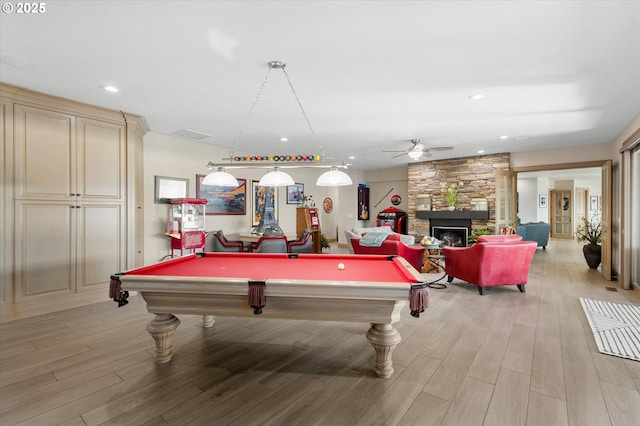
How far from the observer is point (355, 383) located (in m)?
2.16

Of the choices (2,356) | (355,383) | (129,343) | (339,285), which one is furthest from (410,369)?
(2,356)

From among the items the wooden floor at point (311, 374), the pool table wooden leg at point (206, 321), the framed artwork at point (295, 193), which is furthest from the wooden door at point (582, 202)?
A: the pool table wooden leg at point (206, 321)

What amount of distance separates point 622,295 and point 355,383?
4.71 metres

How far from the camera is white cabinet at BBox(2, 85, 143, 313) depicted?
3.38m

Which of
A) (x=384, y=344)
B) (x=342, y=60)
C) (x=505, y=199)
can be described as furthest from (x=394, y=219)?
(x=384, y=344)

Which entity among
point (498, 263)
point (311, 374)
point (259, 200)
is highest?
point (259, 200)

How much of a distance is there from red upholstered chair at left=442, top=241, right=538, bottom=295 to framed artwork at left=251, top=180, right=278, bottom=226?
4.40 m

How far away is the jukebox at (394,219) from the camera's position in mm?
8930

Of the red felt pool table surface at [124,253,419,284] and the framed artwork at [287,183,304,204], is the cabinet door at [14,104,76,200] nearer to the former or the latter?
the red felt pool table surface at [124,253,419,284]

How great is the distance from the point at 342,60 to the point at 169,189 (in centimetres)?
401

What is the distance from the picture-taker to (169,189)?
5.29 m

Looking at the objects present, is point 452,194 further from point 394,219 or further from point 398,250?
point 398,250

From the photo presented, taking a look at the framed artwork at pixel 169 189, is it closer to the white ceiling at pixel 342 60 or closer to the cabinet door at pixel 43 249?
the white ceiling at pixel 342 60

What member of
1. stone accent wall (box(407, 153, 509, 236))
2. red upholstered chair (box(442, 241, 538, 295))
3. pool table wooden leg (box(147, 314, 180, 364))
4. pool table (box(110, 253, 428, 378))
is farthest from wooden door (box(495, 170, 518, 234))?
pool table wooden leg (box(147, 314, 180, 364))
